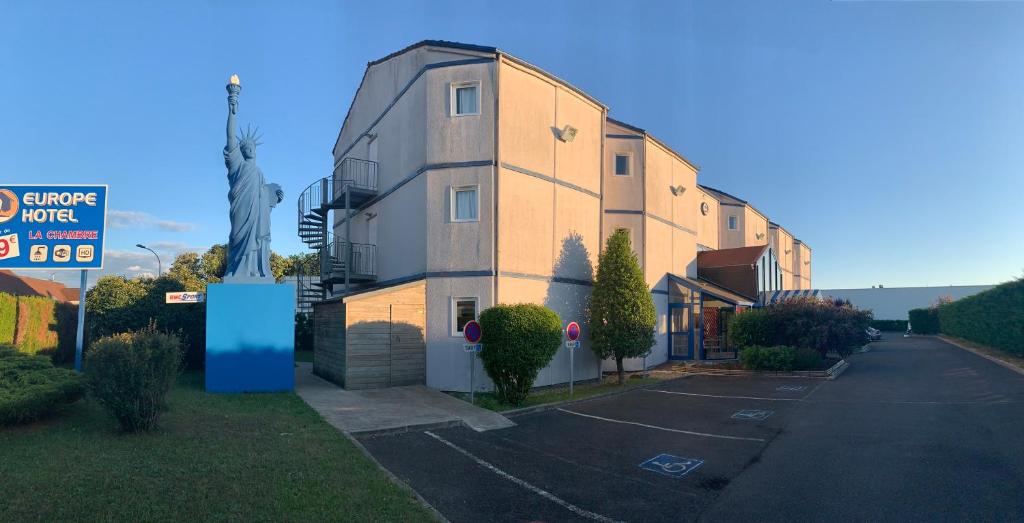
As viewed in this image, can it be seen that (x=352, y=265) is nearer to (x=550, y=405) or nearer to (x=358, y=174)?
(x=358, y=174)

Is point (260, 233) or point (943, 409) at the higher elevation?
point (260, 233)

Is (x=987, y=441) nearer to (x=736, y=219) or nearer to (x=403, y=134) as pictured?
(x=403, y=134)

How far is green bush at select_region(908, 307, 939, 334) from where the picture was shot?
52062 mm

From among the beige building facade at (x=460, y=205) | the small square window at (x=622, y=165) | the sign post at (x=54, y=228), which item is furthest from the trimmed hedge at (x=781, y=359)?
the sign post at (x=54, y=228)

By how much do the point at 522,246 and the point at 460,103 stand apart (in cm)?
429

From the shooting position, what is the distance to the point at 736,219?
36.0 meters

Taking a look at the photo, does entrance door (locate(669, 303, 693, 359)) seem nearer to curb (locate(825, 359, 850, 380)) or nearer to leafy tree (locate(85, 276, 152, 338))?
curb (locate(825, 359, 850, 380))

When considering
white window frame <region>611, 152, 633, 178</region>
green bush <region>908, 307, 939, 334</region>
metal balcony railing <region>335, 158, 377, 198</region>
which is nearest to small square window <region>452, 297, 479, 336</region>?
metal balcony railing <region>335, 158, 377, 198</region>

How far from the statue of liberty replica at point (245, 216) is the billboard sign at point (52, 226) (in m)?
2.95

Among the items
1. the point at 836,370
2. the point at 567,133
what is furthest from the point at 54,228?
the point at 836,370

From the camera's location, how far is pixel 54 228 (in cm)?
1415

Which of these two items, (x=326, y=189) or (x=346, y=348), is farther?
(x=326, y=189)

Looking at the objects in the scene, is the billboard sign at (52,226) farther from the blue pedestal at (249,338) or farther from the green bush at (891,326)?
the green bush at (891,326)

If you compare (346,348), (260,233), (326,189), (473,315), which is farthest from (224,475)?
(326,189)
